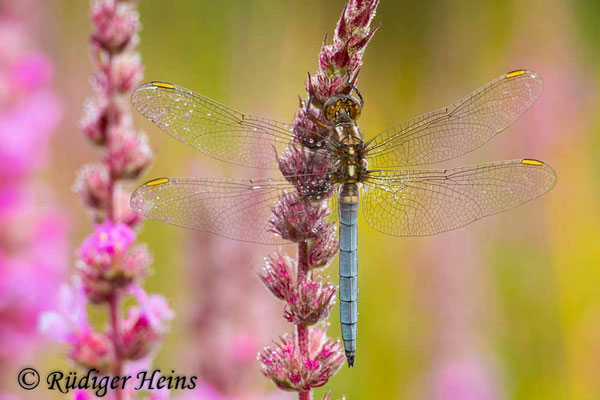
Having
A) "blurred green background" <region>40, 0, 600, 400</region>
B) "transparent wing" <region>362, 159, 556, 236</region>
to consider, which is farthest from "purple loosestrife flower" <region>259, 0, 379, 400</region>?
"blurred green background" <region>40, 0, 600, 400</region>

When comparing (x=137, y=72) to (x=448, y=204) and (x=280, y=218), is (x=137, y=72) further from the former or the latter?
(x=448, y=204)

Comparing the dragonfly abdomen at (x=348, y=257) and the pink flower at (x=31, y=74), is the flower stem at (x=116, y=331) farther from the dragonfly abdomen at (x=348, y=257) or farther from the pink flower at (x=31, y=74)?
the pink flower at (x=31, y=74)

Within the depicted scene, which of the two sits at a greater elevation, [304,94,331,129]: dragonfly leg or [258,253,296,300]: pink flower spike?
[304,94,331,129]: dragonfly leg

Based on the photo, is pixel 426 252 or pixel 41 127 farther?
pixel 426 252

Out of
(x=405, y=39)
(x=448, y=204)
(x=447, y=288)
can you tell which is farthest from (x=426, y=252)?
(x=405, y=39)

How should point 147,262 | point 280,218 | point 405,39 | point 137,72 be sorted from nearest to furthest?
point 280,218
point 147,262
point 137,72
point 405,39

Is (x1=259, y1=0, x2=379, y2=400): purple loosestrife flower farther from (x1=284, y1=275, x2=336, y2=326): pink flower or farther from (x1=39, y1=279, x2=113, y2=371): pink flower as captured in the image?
(x1=39, y1=279, x2=113, y2=371): pink flower

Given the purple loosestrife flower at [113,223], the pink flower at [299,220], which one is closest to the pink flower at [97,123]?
the purple loosestrife flower at [113,223]
